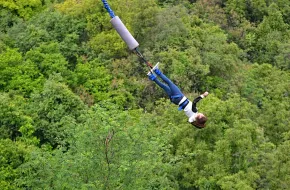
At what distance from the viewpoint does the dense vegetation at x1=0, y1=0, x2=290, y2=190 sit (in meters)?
15.5

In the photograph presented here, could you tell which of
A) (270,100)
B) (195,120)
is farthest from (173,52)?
(195,120)

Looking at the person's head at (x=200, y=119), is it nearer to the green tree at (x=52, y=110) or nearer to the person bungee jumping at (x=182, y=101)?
the person bungee jumping at (x=182, y=101)

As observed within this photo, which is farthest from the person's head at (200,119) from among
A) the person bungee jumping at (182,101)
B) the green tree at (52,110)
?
the green tree at (52,110)

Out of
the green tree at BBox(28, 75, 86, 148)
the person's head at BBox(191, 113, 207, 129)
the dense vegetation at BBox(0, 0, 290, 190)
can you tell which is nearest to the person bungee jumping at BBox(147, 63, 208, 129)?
the person's head at BBox(191, 113, 207, 129)

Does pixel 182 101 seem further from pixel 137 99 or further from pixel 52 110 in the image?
pixel 137 99

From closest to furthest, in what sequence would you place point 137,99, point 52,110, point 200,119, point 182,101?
point 182,101 → point 200,119 → point 52,110 → point 137,99

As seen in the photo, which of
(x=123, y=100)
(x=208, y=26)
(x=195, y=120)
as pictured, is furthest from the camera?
(x=208, y=26)

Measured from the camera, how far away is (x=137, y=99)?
2498 centimetres

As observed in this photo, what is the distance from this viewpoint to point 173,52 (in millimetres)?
25938

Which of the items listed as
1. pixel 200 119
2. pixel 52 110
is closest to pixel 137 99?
pixel 52 110

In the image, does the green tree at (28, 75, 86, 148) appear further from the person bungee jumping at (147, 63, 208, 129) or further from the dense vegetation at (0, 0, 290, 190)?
the person bungee jumping at (147, 63, 208, 129)

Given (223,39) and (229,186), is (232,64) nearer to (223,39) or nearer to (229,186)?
A: (223,39)

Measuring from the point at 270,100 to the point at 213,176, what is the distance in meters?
10.3

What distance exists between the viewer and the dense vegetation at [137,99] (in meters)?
15.5
